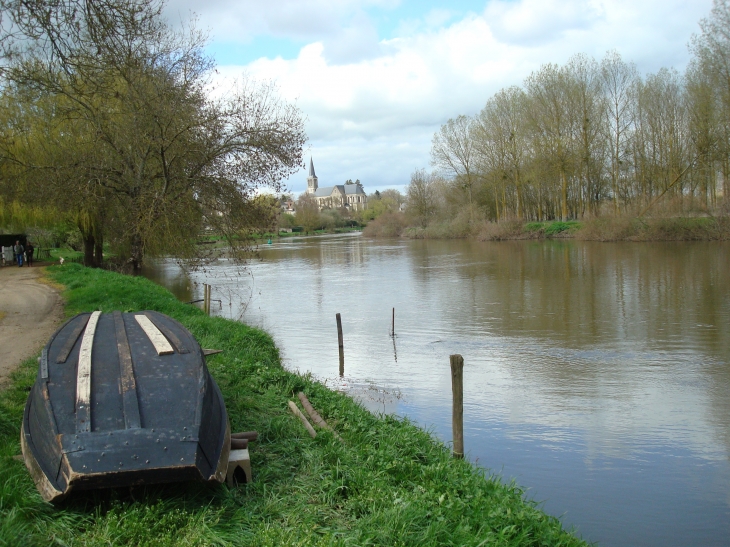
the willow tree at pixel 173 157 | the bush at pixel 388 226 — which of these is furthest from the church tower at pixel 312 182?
the willow tree at pixel 173 157

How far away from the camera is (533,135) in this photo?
54219 mm

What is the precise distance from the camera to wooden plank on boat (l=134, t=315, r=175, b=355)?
18.5 ft

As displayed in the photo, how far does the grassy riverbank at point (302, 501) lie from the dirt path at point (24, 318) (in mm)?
1600

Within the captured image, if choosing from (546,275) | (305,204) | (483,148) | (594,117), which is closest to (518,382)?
(546,275)

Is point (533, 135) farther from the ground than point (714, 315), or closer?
farther from the ground

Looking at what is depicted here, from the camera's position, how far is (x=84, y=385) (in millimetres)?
4934

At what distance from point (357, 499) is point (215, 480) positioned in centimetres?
123

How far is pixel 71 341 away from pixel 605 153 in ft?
172

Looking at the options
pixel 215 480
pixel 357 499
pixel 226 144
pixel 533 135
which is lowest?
pixel 357 499

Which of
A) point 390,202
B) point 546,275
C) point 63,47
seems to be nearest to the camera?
point 63,47

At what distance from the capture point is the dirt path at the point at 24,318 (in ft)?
32.5

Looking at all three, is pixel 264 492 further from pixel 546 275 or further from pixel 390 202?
pixel 390 202

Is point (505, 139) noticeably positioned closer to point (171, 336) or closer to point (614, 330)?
point (614, 330)

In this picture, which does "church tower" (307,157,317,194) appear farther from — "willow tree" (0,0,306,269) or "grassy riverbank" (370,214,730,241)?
"willow tree" (0,0,306,269)
